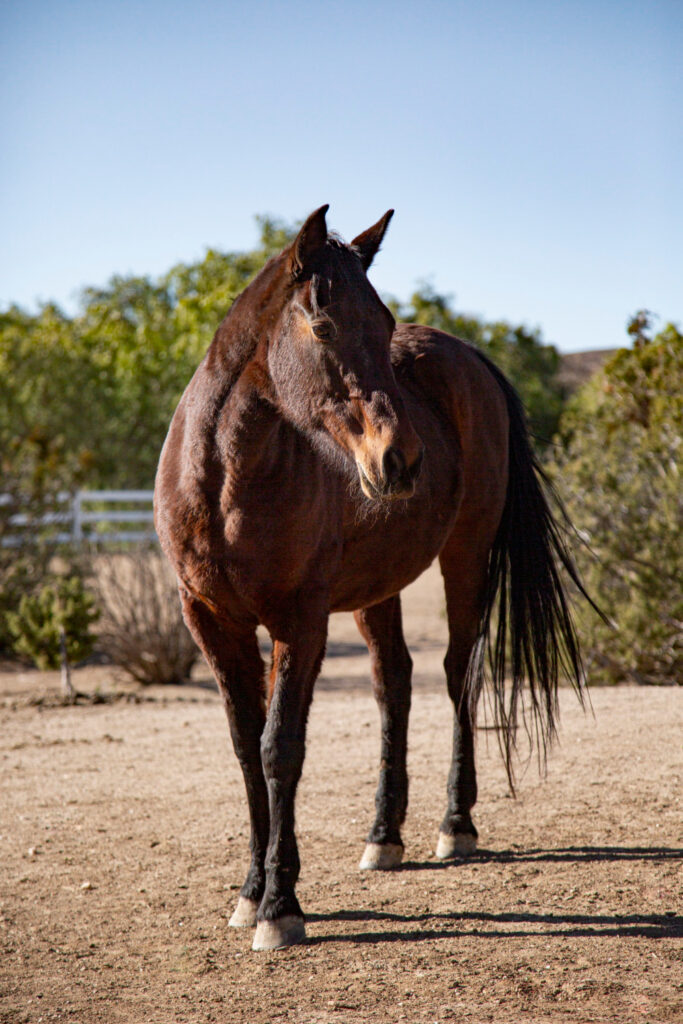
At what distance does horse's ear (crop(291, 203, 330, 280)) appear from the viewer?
299 centimetres

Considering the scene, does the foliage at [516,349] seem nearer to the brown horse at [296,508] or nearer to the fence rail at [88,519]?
the fence rail at [88,519]

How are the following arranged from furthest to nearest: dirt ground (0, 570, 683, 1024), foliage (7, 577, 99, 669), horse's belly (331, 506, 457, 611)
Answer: foliage (7, 577, 99, 669) → horse's belly (331, 506, 457, 611) → dirt ground (0, 570, 683, 1024)

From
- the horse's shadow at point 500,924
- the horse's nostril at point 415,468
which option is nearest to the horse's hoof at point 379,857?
the horse's shadow at point 500,924

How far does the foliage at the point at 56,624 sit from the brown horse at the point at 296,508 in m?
4.66

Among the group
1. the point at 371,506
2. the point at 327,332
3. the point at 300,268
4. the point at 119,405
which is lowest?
the point at 371,506

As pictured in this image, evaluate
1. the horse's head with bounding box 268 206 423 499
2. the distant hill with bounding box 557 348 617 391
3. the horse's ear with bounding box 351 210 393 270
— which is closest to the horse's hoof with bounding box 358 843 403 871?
the horse's head with bounding box 268 206 423 499

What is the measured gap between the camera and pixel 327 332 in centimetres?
298

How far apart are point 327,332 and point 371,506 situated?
3.12 ft

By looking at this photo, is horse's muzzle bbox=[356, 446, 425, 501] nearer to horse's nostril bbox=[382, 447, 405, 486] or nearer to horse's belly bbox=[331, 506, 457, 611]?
horse's nostril bbox=[382, 447, 405, 486]

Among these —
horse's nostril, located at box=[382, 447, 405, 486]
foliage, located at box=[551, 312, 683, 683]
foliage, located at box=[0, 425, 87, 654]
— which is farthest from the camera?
foliage, located at box=[0, 425, 87, 654]

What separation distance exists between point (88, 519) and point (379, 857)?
11290 mm

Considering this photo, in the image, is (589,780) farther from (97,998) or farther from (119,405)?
(119,405)

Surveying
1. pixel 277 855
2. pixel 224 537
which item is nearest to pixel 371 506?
pixel 224 537

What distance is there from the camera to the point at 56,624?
8281 millimetres
